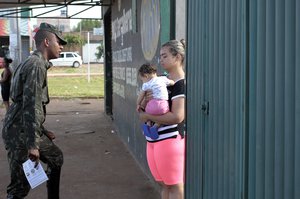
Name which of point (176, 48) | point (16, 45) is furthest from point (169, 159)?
point (16, 45)

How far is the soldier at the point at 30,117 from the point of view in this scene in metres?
4.20

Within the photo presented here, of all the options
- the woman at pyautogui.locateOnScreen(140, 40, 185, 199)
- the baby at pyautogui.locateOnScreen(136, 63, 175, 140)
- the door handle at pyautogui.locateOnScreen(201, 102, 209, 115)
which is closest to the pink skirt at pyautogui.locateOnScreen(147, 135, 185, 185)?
the woman at pyautogui.locateOnScreen(140, 40, 185, 199)

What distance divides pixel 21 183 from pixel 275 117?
2934 millimetres

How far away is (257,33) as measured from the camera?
8.07 feet

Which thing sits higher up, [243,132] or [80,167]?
[243,132]

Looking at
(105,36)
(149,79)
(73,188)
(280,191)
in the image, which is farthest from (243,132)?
(105,36)

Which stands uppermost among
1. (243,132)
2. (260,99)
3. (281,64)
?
(281,64)

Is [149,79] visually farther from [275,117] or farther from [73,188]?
[73,188]

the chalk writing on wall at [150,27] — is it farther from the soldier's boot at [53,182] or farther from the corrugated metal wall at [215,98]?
the soldier's boot at [53,182]

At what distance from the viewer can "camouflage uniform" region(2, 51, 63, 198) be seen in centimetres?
420

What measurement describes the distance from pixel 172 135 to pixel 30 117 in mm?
1249

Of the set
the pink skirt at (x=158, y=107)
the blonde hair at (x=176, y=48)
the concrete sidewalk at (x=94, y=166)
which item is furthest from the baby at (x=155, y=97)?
the concrete sidewalk at (x=94, y=166)

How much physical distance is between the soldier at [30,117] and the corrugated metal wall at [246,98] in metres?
1.44

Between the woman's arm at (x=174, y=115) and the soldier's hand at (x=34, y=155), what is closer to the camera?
the woman's arm at (x=174, y=115)
